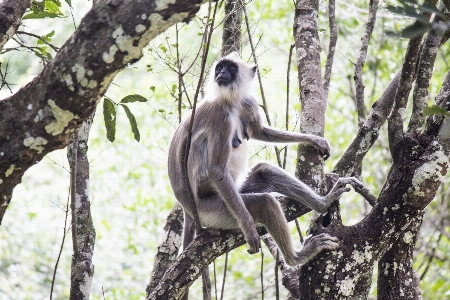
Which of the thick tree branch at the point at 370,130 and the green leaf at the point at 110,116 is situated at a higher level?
the thick tree branch at the point at 370,130

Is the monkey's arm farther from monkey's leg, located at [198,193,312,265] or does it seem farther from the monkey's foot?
the monkey's foot

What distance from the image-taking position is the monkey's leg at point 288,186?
14.4 feet

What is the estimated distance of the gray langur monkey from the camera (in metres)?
4.51

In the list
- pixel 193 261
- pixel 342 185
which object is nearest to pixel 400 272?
pixel 342 185

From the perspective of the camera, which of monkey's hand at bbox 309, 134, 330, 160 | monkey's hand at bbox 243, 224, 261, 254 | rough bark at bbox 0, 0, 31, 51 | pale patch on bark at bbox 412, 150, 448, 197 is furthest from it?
monkey's hand at bbox 309, 134, 330, 160

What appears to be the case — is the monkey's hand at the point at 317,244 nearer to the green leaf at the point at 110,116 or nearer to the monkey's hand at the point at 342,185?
the monkey's hand at the point at 342,185

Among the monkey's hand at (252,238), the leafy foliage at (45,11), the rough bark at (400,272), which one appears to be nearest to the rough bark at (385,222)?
the rough bark at (400,272)

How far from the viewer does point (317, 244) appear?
367 cm

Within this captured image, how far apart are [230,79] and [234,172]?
79 cm

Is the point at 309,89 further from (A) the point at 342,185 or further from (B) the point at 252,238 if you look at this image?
(B) the point at 252,238

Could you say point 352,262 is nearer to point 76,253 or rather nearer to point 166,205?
point 76,253

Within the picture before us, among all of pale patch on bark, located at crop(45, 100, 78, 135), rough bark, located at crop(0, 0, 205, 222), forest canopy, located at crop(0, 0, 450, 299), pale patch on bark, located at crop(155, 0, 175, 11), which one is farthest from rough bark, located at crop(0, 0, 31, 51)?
pale patch on bark, located at crop(155, 0, 175, 11)

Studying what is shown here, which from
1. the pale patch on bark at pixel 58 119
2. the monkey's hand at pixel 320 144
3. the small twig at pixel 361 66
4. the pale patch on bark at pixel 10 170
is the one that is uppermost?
the small twig at pixel 361 66

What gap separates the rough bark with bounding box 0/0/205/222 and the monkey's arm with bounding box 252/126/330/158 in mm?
2349
